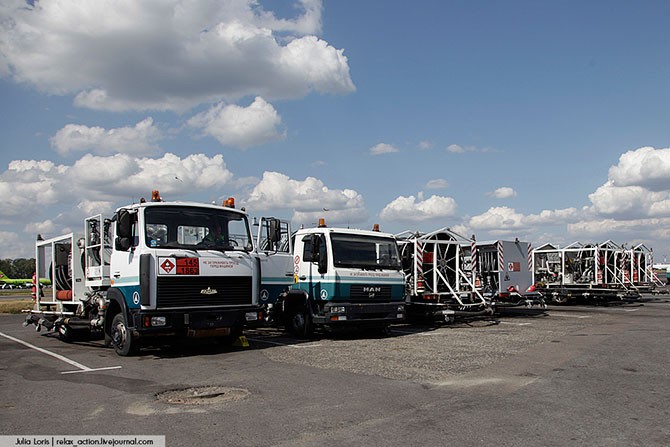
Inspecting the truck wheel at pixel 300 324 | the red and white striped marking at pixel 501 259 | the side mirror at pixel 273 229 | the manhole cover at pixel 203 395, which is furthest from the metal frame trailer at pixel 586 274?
the manhole cover at pixel 203 395

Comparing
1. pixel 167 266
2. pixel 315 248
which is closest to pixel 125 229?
pixel 167 266

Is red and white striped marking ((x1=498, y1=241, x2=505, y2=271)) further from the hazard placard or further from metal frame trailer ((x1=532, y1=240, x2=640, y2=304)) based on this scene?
metal frame trailer ((x1=532, y1=240, x2=640, y2=304))

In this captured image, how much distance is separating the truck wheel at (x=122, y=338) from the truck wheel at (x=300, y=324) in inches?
171

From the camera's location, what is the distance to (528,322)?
18719mm

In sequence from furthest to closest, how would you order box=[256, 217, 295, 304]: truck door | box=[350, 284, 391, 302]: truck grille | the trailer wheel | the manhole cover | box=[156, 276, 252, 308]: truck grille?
box=[256, 217, 295, 304]: truck door → the trailer wheel → box=[350, 284, 391, 302]: truck grille → box=[156, 276, 252, 308]: truck grille → the manhole cover

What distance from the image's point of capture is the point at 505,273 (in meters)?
20.5

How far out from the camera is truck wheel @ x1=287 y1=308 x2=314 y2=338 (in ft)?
47.6

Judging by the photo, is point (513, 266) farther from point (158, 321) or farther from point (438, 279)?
point (158, 321)

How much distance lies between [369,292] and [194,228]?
4712mm

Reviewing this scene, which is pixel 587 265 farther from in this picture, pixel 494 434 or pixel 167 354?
pixel 494 434

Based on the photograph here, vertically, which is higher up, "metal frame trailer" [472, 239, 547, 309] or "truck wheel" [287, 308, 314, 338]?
"metal frame trailer" [472, 239, 547, 309]

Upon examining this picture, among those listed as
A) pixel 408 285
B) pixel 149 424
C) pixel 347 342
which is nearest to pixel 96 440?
pixel 149 424

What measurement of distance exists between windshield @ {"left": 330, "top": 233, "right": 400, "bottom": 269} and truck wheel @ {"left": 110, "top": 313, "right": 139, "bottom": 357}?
4865 mm

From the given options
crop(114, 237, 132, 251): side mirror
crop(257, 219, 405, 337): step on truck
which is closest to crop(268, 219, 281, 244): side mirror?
crop(257, 219, 405, 337): step on truck
